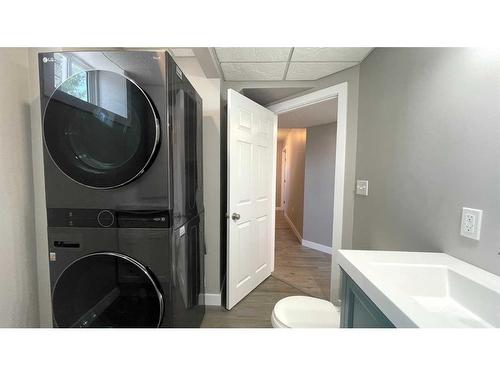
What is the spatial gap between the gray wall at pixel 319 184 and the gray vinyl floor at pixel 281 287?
1.13 ft

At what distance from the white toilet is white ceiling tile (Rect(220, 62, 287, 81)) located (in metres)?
1.74

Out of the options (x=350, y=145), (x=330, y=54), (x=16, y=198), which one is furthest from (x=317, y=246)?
(x=16, y=198)

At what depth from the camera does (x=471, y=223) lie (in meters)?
0.68

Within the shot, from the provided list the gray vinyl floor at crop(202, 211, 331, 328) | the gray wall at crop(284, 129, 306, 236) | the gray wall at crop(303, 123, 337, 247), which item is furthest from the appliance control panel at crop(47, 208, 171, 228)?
the gray wall at crop(284, 129, 306, 236)

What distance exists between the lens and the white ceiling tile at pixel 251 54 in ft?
4.26

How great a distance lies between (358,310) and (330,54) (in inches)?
61.7

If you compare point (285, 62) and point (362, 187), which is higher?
point (285, 62)

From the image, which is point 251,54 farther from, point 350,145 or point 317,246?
point 317,246

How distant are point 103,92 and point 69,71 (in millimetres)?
173
